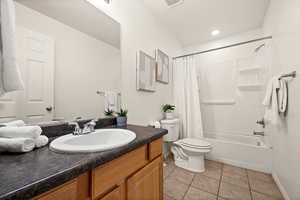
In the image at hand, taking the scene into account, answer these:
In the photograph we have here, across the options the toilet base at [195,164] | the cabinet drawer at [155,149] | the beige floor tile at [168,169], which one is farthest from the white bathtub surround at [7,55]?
the toilet base at [195,164]

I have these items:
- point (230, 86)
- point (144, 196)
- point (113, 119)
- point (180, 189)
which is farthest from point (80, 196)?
point (230, 86)

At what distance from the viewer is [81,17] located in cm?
97

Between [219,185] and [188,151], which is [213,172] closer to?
[219,185]

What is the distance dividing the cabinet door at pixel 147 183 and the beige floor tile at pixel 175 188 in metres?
0.48

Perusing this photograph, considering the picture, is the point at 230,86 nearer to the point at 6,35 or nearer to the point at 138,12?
the point at 138,12

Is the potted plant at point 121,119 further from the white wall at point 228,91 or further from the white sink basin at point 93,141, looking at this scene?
the white wall at point 228,91

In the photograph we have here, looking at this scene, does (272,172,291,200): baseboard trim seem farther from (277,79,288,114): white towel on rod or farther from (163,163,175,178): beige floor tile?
(163,163,175,178): beige floor tile

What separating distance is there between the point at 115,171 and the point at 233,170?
6.14 ft

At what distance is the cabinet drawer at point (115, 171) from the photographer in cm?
50

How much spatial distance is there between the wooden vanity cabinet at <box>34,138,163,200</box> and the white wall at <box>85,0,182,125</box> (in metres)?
0.66

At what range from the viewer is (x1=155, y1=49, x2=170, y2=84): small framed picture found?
75.2 inches

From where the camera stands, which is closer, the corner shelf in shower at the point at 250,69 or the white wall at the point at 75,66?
the white wall at the point at 75,66

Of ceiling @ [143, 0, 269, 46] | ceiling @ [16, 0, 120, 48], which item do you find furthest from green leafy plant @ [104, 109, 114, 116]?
ceiling @ [143, 0, 269, 46]

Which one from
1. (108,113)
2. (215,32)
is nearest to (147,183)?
(108,113)
